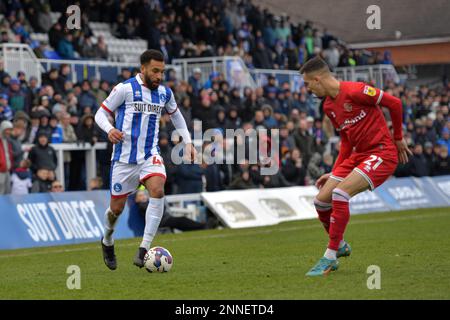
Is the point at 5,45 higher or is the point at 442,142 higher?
the point at 5,45

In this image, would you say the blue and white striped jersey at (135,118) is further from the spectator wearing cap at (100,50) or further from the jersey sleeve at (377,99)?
the spectator wearing cap at (100,50)

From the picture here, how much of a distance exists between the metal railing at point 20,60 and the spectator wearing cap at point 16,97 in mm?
1939

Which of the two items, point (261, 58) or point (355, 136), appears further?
point (261, 58)

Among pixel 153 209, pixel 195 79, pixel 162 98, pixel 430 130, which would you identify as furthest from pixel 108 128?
pixel 430 130

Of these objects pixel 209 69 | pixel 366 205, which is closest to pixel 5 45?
pixel 209 69

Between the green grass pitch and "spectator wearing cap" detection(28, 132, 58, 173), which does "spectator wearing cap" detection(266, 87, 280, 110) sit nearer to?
the green grass pitch

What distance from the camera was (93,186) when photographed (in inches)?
789

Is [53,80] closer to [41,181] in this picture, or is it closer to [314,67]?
[41,181]

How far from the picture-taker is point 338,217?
33.6 ft

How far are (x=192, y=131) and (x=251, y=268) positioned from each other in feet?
40.6
